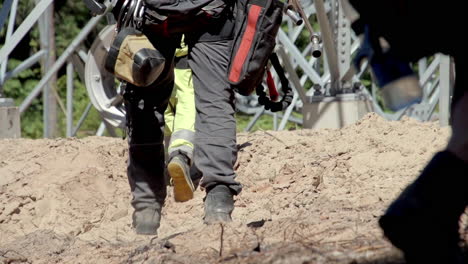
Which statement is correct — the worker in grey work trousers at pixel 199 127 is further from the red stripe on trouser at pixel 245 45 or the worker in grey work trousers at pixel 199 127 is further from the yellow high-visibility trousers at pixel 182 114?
the yellow high-visibility trousers at pixel 182 114

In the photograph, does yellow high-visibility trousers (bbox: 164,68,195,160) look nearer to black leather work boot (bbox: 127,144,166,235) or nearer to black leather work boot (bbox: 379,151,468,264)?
black leather work boot (bbox: 127,144,166,235)

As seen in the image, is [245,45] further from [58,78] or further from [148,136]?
[58,78]

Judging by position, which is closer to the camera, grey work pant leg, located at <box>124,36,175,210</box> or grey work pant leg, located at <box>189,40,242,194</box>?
grey work pant leg, located at <box>189,40,242,194</box>

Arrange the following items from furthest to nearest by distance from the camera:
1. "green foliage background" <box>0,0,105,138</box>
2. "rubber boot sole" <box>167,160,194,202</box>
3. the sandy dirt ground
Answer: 1. "green foliage background" <box>0,0,105,138</box>
2. "rubber boot sole" <box>167,160,194,202</box>
3. the sandy dirt ground

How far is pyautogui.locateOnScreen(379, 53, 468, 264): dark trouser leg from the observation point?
2.67m

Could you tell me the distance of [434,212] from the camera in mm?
2709

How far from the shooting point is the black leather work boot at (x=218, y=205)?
417cm

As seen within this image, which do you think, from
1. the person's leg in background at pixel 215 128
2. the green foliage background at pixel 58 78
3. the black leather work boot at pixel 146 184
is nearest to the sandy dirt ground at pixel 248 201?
the black leather work boot at pixel 146 184

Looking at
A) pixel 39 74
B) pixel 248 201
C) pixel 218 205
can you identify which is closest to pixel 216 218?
pixel 218 205

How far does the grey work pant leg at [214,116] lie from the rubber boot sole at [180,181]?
1.06 ft

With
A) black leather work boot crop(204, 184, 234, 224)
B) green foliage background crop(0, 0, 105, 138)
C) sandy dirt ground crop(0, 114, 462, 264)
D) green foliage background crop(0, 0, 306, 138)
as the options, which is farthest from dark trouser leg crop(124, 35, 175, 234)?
green foliage background crop(0, 0, 105, 138)

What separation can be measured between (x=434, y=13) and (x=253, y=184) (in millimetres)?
3241

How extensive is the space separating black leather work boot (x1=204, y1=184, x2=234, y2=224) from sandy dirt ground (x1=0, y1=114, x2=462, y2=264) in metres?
0.14

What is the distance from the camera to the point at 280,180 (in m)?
5.79
